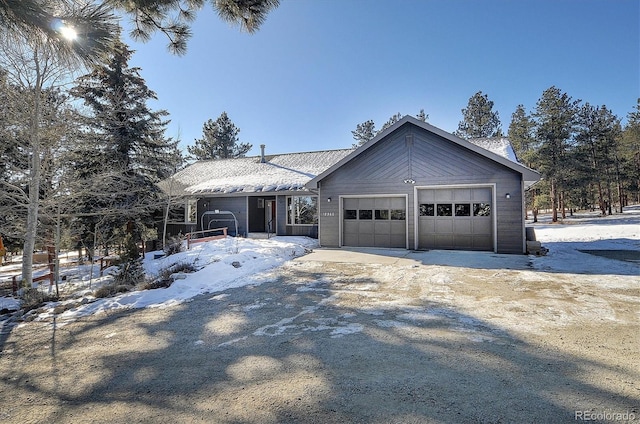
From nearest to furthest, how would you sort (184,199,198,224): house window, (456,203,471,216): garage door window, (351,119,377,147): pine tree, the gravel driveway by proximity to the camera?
the gravel driveway
(456,203,471,216): garage door window
(184,199,198,224): house window
(351,119,377,147): pine tree

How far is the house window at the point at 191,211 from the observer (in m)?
16.7

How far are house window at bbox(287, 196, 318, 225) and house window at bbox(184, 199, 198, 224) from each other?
5311mm

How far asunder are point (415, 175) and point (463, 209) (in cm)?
201

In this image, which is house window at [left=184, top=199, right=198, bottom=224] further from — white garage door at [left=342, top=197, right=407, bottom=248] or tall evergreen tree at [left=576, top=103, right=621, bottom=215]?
tall evergreen tree at [left=576, top=103, right=621, bottom=215]

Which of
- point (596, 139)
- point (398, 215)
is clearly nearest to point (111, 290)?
point (398, 215)

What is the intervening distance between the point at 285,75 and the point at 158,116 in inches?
244

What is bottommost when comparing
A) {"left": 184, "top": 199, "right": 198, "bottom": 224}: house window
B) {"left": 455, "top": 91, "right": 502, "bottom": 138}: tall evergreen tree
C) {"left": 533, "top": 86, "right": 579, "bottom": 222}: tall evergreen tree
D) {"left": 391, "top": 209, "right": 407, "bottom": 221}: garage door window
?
{"left": 391, "top": 209, "right": 407, "bottom": 221}: garage door window

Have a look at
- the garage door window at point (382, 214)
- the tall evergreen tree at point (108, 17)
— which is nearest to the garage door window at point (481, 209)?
the garage door window at point (382, 214)

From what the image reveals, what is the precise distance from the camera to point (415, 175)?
37.5 feet

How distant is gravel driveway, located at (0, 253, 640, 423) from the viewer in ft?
7.64

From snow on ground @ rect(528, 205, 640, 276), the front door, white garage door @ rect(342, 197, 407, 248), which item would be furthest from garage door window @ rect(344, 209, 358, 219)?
snow on ground @ rect(528, 205, 640, 276)

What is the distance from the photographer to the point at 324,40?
13.0 metres

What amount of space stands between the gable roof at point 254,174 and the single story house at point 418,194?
0.39 metres

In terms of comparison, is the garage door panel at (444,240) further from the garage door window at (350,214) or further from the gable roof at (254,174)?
the gable roof at (254,174)
